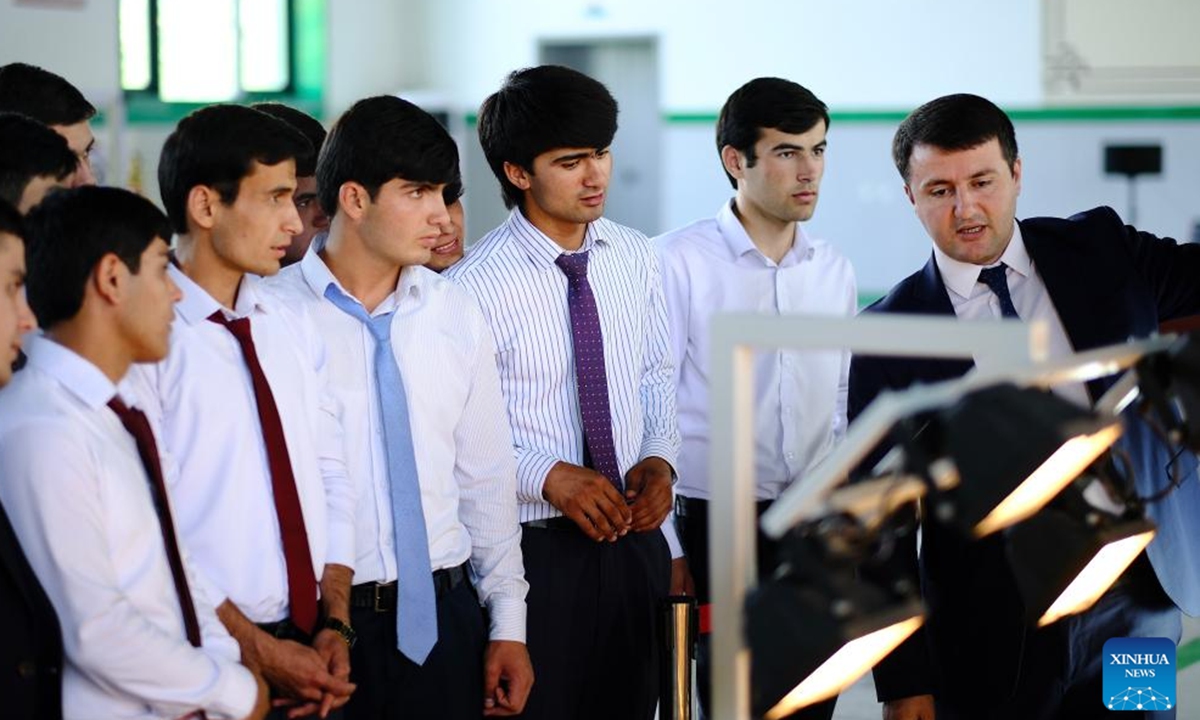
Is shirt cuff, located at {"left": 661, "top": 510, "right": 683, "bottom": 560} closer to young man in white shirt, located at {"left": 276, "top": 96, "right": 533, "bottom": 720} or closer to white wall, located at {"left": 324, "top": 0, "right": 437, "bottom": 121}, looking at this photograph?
young man in white shirt, located at {"left": 276, "top": 96, "right": 533, "bottom": 720}

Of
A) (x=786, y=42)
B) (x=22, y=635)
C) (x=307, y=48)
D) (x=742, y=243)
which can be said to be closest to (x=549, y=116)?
(x=742, y=243)

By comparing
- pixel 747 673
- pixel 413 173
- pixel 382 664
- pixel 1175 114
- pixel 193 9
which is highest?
pixel 193 9

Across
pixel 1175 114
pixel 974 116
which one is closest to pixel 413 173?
pixel 974 116

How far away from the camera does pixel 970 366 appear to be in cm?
314

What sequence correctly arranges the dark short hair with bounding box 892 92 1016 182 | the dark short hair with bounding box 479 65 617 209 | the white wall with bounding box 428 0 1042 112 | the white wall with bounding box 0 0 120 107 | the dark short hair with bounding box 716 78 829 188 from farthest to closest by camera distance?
1. the white wall with bounding box 428 0 1042 112
2. the white wall with bounding box 0 0 120 107
3. the dark short hair with bounding box 716 78 829 188
4. the dark short hair with bounding box 479 65 617 209
5. the dark short hair with bounding box 892 92 1016 182

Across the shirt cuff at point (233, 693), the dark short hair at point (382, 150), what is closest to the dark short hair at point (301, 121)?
the dark short hair at point (382, 150)

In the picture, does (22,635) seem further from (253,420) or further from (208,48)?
(208,48)

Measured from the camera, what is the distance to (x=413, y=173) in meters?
3.00

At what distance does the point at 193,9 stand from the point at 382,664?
9.32 meters

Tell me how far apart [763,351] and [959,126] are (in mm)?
712

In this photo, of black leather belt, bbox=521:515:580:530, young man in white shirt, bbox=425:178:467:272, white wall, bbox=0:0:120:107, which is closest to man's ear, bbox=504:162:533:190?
young man in white shirt, bbox=425:178:467:272

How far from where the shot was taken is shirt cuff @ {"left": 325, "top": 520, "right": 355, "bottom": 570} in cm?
273

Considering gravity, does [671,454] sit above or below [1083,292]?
below

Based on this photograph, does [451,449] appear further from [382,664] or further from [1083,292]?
[1083,292]
